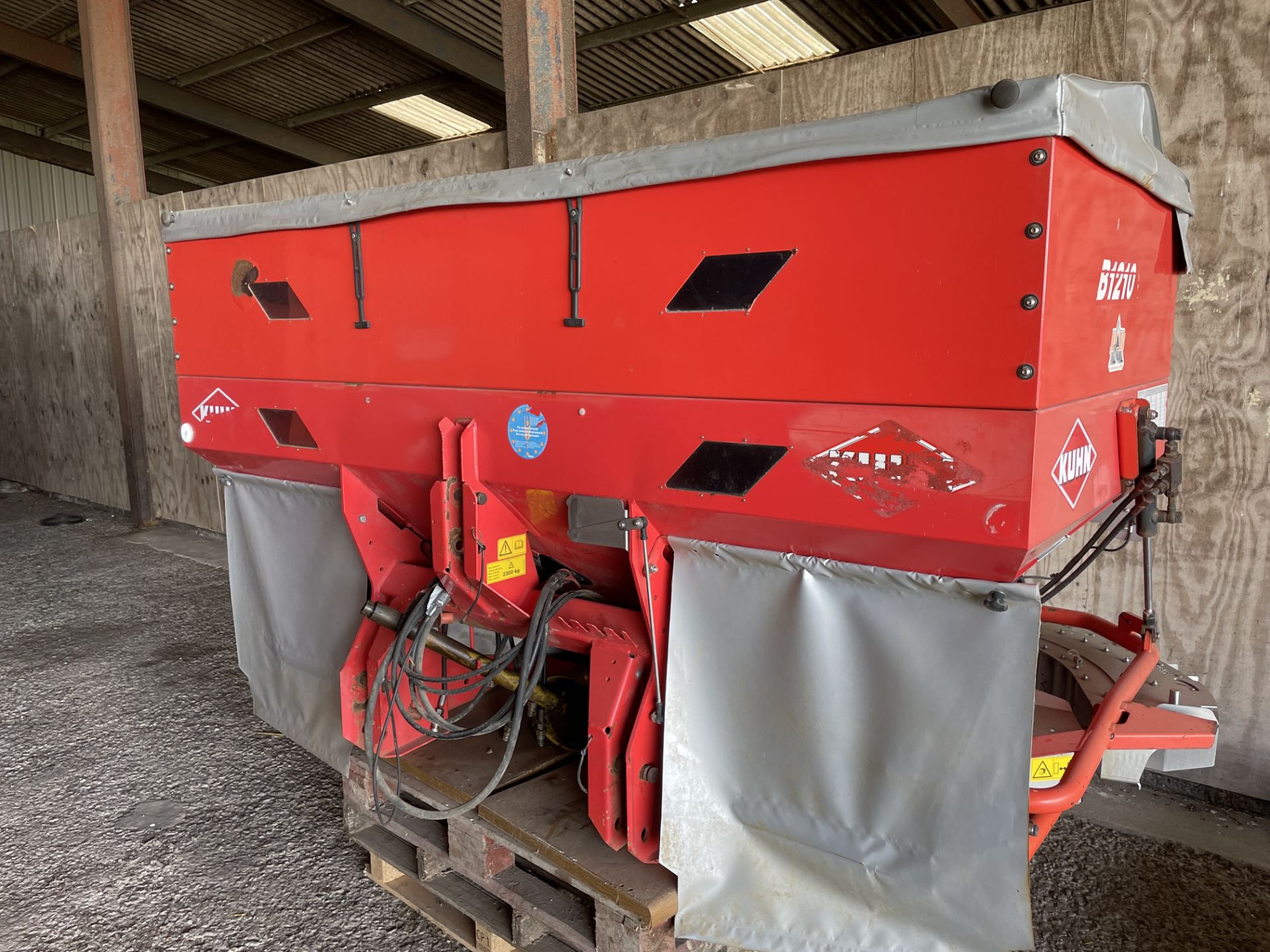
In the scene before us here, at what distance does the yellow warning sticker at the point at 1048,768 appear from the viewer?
179cm

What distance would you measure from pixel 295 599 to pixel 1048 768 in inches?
85.5

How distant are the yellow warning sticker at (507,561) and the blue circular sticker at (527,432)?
27 centimetres

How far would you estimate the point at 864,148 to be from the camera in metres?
1.37

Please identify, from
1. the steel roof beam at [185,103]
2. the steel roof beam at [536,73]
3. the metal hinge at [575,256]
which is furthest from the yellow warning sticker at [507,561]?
the steel roof beam at [185,103]

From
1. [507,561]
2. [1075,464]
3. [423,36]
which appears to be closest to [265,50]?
[423,36]

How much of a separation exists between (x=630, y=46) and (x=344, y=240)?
6185mm

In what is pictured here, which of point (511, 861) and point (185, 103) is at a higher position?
point (185, 103)

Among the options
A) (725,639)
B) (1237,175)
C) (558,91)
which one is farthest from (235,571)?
(1237,175)

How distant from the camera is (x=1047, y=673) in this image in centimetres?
227

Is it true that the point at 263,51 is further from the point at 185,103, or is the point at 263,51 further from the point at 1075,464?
the point at 1075,464

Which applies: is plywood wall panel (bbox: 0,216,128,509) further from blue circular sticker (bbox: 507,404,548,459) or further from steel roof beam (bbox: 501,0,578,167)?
blue circular sticker (bbox: 507,404,548,459)

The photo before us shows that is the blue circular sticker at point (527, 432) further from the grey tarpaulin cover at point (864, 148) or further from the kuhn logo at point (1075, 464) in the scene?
the kuhn logo at point (1075, 464)

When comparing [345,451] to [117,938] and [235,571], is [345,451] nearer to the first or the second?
[235,571]

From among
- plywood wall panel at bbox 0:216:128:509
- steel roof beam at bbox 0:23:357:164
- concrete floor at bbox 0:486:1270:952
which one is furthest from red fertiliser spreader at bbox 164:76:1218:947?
steel roof beam at bbox 0:23:357:164
